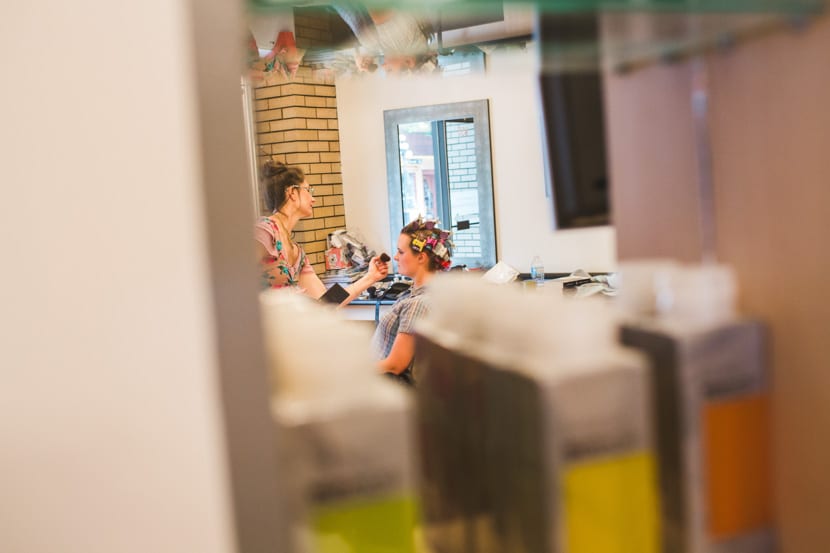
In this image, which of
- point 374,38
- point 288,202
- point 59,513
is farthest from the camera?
point 288,202

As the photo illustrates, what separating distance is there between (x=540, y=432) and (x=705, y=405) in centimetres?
18

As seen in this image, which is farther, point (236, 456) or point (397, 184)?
point (397, 184)

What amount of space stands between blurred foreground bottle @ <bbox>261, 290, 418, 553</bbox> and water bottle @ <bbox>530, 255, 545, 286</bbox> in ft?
17.4

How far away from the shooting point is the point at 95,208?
0.58m

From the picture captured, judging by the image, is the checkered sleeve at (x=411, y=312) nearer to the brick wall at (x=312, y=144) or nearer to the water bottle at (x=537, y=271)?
the water bottle at (x=537, y=271)

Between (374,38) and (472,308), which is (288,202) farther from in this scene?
(472,308)

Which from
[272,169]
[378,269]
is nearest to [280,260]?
[272,169]

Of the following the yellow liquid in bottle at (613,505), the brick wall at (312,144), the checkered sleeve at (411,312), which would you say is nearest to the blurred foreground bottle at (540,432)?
the yellow liquid in bottle at (613,505)

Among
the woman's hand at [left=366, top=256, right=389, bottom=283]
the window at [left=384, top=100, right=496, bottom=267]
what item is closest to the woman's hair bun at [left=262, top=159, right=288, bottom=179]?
the woman's hand at [left=366, top=256, right=389, bottom=283]

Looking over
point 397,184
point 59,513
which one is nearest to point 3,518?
point 59,513

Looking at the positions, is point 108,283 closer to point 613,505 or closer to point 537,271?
point 613,505

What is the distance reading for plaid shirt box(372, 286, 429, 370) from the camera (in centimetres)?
360

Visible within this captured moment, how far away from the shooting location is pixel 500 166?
6.98 meters

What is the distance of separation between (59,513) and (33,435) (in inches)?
2.7
